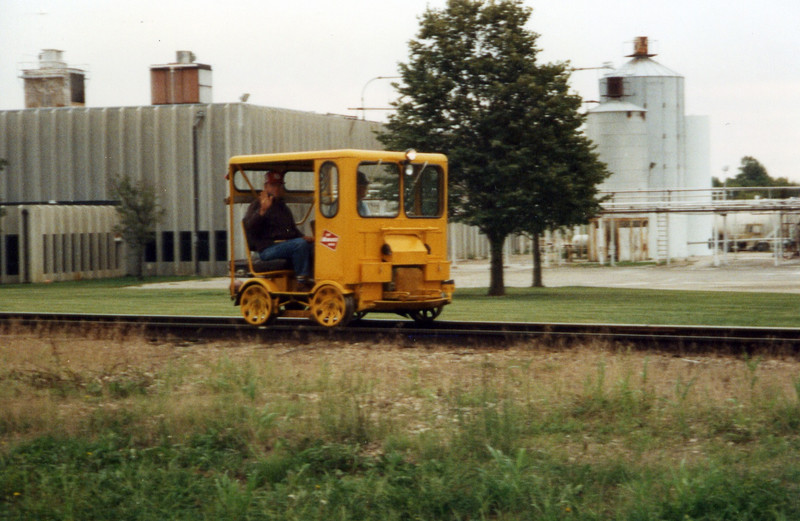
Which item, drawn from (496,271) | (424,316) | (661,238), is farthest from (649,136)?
(424,316)

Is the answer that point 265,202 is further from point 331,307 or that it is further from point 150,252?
point 150,252

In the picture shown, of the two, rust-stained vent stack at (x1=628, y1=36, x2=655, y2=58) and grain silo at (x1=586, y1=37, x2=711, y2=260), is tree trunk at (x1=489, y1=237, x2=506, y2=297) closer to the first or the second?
grain silo at (x1=586, y1=37, x2=711, y2=260)

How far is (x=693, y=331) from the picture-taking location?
1359 centimetres

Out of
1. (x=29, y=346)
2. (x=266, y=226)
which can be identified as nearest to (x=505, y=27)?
(x=266, y=226)

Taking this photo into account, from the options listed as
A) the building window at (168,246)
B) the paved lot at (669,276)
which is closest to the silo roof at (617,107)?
the paved lot at (669,276)

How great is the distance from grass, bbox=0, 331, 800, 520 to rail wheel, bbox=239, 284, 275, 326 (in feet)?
11.1

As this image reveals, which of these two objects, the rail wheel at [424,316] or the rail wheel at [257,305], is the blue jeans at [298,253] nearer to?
the rail wheel at [257,305]

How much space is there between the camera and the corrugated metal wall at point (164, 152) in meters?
44.2

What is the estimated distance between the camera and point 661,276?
38938 millimetres

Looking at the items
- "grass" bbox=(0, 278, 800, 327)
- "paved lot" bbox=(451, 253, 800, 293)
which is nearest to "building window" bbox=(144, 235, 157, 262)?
"paved lot" bbox=(451, 253, 800, 293)

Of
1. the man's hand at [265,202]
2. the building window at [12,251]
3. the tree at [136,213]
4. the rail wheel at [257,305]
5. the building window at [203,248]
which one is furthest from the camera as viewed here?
the building window at [203,248]

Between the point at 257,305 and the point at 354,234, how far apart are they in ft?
7.39

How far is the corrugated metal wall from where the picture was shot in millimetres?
44156

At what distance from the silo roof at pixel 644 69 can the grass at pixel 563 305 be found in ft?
94.6
